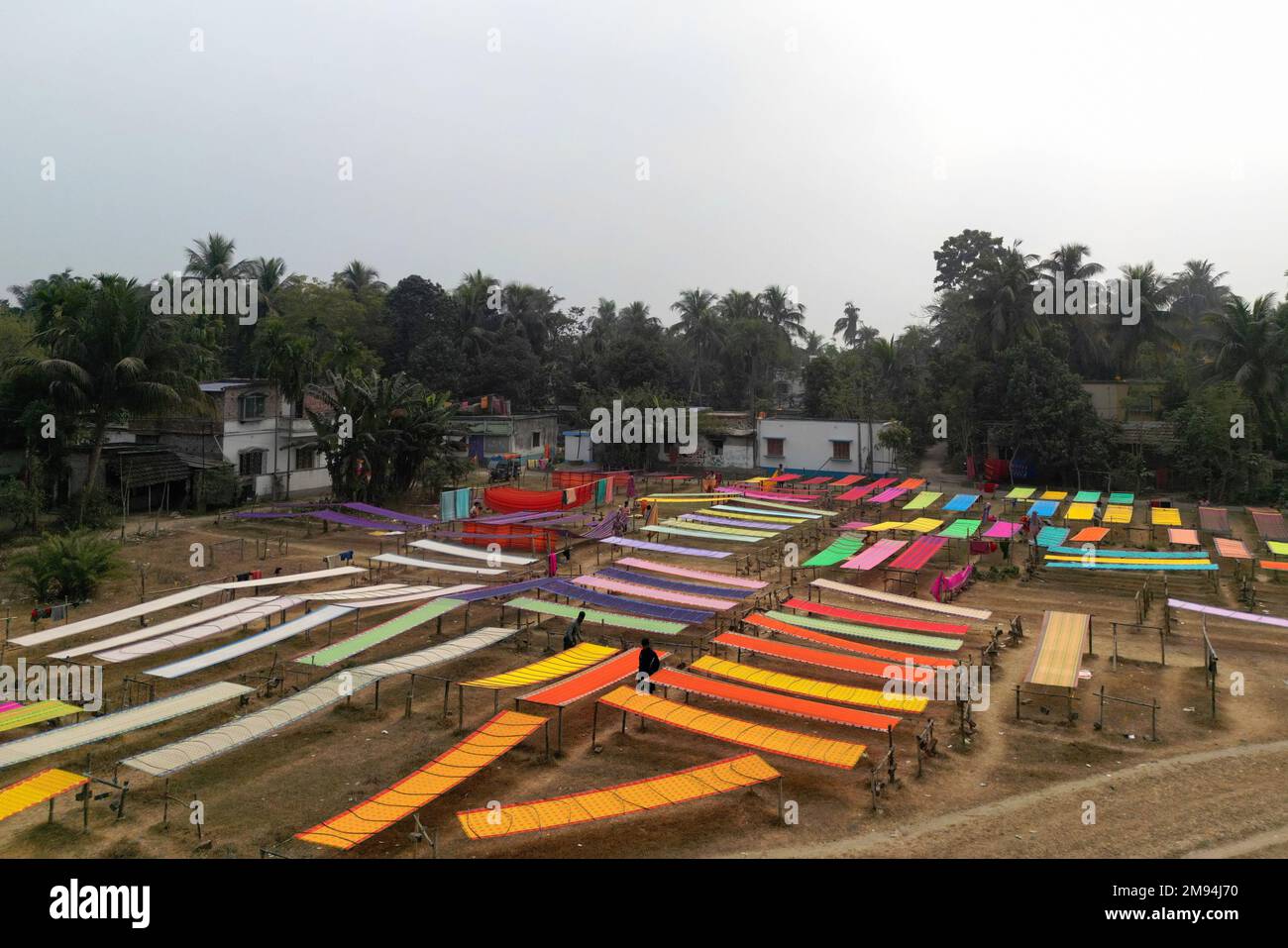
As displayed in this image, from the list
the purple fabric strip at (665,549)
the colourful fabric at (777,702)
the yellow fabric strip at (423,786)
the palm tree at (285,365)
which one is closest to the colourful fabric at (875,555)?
the purple fabric strip at (665,549)

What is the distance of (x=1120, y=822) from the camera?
33.8ft

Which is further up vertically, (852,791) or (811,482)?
(811,482)

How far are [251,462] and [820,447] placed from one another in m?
27.6

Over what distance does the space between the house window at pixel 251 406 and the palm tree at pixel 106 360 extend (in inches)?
194

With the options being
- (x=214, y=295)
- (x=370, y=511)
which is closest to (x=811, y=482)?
(x=370, y=511)

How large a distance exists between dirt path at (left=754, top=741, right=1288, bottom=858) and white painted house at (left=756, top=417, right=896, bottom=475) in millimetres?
32571

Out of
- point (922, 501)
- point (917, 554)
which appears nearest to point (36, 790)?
point (917, 554)

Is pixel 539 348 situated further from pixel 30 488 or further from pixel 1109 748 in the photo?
pixel 1109 748

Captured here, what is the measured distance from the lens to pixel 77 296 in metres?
29.0

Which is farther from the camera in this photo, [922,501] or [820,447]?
[820,447]

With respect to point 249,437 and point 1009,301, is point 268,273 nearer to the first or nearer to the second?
point 249,437

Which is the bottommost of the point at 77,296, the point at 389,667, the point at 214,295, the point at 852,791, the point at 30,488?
the point at 852,791

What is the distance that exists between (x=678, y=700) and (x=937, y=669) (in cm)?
439

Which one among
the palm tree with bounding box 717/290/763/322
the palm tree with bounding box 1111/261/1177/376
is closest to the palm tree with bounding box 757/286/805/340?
the palm tree with bounding box 717/290/763/322
